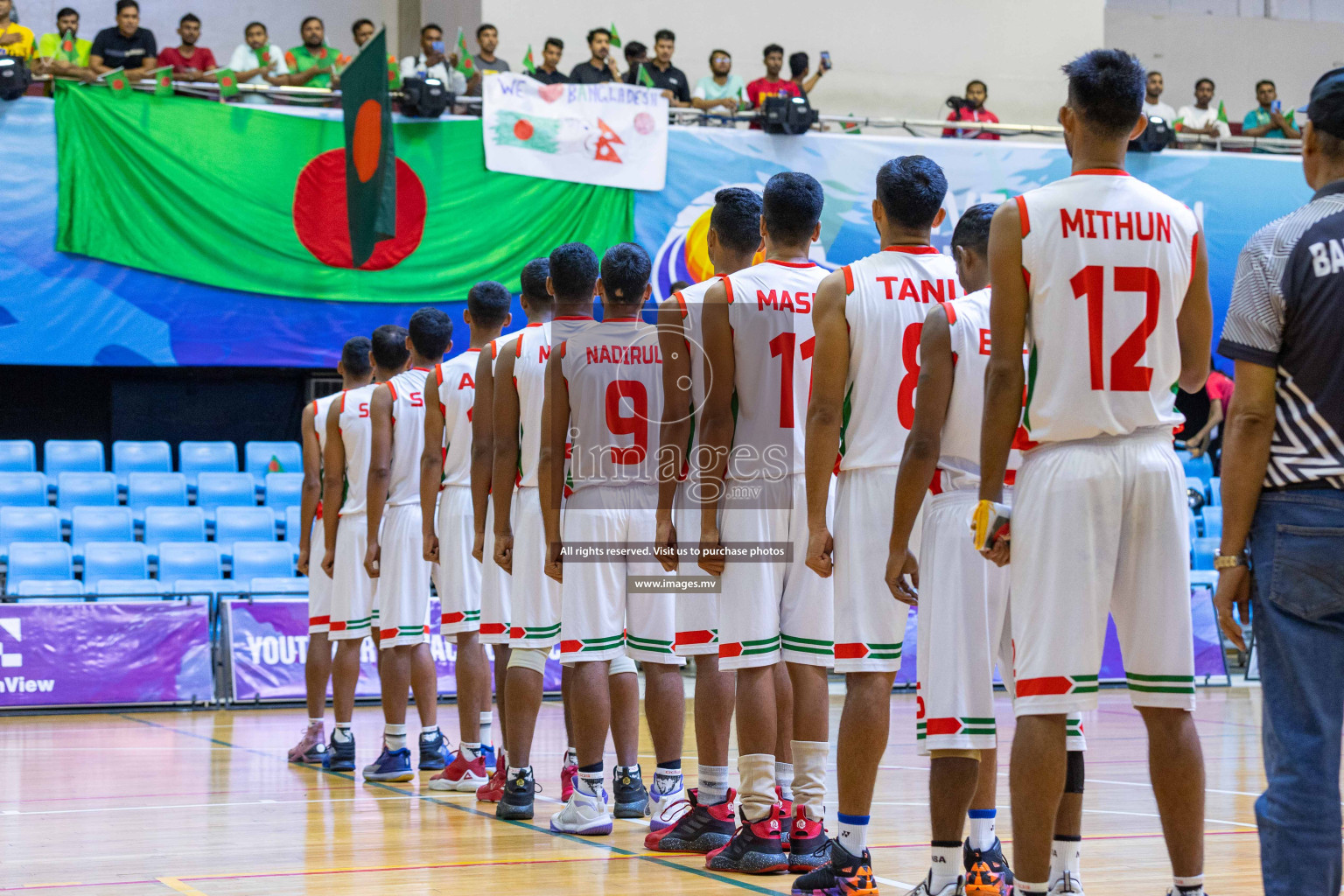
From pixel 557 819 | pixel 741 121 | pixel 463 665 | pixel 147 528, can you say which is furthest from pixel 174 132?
pixel 557 819

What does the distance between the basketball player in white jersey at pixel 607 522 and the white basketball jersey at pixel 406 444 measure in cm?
210

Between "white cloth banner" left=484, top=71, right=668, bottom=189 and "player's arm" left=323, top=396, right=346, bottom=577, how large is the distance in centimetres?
723

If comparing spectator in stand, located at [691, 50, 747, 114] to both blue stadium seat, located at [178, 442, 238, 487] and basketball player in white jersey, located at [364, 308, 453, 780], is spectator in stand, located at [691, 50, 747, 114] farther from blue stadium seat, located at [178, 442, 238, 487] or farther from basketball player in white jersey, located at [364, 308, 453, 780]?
basketball player in white jersey, located at [364, 308, 453, 780]

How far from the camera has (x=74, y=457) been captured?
1372 centimetres

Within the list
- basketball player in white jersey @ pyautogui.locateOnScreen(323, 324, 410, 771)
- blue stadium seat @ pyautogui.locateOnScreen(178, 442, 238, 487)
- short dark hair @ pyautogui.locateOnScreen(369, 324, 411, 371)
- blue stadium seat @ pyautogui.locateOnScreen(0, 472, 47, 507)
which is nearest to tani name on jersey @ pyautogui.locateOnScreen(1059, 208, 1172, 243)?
basketball player in white jersey @ pyautogui.locateOnScreen(323, 324, 410, 771)

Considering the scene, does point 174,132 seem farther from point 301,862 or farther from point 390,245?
point 301,862

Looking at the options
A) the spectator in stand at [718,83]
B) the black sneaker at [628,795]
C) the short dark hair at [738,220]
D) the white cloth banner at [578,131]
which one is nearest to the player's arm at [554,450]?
the short dark hair at [738,220]

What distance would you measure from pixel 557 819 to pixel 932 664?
2266 millimetres

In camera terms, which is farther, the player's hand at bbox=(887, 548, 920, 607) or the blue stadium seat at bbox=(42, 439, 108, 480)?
the blue stadium seat at bbox=(42, 439, 108, 480)

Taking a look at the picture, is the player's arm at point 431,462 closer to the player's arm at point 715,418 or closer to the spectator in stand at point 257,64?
the player's arm at point 715,418

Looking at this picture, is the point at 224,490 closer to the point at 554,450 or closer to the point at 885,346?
the point at 554,450

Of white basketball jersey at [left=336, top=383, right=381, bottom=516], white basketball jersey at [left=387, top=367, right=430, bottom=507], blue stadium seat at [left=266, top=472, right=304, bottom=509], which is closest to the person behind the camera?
white basketball jersey at [left=387, top=367, right=430, bottom=507]

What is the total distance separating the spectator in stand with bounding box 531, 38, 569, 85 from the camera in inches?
596

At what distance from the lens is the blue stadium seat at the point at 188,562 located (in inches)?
477
